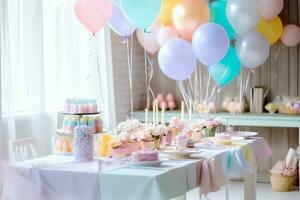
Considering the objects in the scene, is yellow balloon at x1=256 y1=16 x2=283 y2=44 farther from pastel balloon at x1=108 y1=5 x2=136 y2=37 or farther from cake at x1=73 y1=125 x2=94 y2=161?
cake at x1=73 y1=125 x2=94 y2=161

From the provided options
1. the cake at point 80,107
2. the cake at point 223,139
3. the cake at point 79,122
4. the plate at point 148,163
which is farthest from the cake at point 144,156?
the cake at point 223,139

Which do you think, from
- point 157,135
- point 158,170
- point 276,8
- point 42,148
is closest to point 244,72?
point 276,8

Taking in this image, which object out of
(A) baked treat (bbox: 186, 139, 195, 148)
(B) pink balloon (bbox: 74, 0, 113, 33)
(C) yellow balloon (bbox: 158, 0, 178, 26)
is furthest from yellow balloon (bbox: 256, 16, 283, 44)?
(A) baked treat (bbox: 186, 139, 195, 148)

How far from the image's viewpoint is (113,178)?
302 cm

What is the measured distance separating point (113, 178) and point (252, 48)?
2757 millimetres

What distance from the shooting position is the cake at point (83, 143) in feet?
11.2

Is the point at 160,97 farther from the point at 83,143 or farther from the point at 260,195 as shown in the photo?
the point at 83,143

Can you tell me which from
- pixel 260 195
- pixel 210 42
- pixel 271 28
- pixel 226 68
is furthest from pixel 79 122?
pixel 271 28

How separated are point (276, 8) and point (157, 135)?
250cm

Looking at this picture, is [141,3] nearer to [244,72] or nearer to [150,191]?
[150,191]

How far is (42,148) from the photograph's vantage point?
5129 millimetres

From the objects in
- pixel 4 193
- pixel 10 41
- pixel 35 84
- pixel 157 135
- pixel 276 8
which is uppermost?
pixel 276 8

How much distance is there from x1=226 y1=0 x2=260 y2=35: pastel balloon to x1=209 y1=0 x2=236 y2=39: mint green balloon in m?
0.22

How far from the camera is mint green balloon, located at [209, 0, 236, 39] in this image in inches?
221
